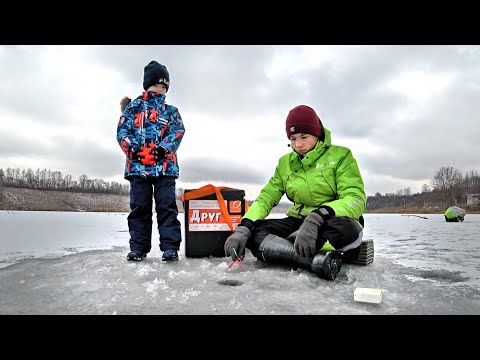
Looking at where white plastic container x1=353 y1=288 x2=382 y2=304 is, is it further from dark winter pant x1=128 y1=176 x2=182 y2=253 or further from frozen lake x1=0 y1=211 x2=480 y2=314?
dark winter pant x1=128 y1=176 x2=182 y2=253

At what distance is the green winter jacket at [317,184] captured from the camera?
2.50m

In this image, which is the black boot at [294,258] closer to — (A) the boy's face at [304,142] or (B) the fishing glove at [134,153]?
(A) the boy's face at [304,142]

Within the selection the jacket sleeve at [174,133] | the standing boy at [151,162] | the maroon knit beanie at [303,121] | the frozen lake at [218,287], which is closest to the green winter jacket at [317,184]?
the maroon knit beanie at [303,121]

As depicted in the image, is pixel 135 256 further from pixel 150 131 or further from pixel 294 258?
pixel 294 258

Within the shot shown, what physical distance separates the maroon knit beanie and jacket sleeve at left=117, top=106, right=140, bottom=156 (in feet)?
4.76

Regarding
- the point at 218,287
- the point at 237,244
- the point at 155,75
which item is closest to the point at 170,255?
the point at 237,244

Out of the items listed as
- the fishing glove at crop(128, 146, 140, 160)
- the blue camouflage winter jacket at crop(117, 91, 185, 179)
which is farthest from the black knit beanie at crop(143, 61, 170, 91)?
the fishing glove at crop(128, 146, 140, 160)

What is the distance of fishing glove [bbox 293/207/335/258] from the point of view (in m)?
2.20

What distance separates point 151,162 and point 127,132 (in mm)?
429

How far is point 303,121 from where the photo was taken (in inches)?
106

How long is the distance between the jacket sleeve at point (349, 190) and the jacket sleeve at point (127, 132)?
6.09 feet
